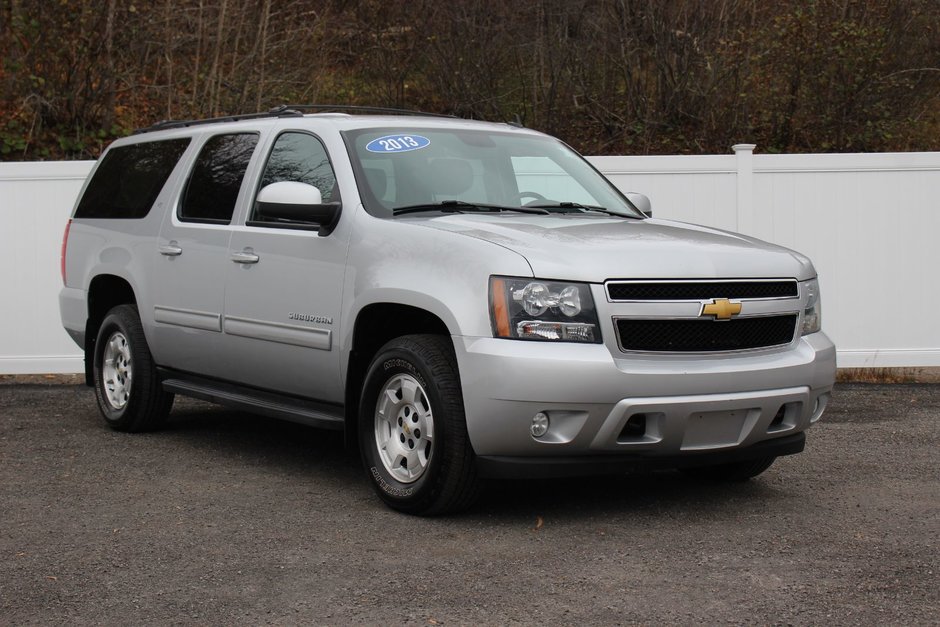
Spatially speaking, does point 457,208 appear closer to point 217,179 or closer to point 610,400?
point 610,400

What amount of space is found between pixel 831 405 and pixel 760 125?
737 cm

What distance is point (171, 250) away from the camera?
7496mm

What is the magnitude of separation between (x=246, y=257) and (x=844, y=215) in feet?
19.6

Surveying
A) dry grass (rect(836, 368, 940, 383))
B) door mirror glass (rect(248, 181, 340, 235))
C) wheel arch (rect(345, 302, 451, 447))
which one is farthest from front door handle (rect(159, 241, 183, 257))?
dry grass (rect(836, 368, 940, 383))

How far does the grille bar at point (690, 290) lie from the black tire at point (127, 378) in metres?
3.73

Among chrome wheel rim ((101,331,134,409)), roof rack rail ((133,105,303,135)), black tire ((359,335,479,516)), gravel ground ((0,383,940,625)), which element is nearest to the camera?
gravel ground ((0,383,940,625))

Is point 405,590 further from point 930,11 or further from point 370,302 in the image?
point 930,11

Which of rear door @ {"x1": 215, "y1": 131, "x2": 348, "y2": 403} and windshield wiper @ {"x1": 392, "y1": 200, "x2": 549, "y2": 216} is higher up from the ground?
windshield wiper @ {"x1": 392, "y1": 200, "x2": 549, "y2": 216}

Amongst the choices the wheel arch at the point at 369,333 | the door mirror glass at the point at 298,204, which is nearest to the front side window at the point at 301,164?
the door mirror glass at the point at 298,204

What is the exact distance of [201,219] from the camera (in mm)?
7375

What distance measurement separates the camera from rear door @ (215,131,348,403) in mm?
6250

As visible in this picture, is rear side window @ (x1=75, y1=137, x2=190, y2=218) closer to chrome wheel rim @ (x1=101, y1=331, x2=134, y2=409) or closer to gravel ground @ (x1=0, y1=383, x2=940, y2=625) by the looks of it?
chrome wheel rim @ (x1=101, y1=331, x2=134, y2=409)

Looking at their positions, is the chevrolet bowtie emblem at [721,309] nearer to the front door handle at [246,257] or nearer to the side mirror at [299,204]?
the side mirror at [299,204]

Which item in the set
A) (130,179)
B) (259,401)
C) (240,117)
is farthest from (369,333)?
(130,179)
